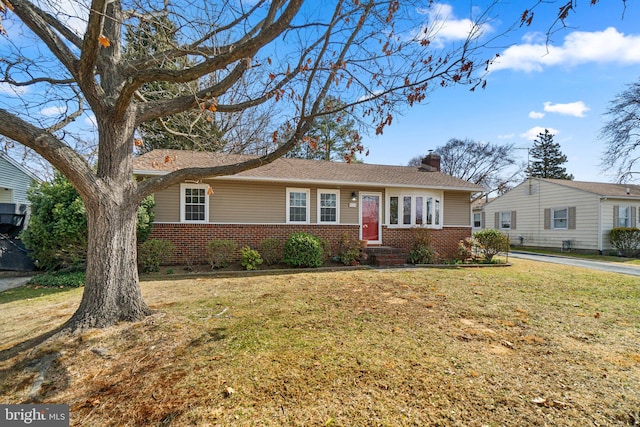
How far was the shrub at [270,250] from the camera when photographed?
9641mm

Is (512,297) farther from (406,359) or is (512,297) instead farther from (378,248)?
(378,248)

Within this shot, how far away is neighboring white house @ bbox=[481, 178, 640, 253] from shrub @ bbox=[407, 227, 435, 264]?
1121cm

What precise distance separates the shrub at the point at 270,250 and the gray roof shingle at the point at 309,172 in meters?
2.24

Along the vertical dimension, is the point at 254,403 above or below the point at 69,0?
below

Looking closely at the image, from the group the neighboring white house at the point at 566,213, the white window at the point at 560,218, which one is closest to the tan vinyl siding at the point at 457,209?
the neighboring white house at the point at 566,213

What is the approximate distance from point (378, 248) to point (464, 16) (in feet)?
27.8

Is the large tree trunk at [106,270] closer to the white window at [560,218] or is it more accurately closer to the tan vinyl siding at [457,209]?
the tan vinyl siding at [457,209]

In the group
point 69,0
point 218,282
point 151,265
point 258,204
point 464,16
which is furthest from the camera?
point 258,204

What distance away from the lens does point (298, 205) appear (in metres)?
11.2

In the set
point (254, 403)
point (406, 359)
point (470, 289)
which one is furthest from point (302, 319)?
point (470, 289)

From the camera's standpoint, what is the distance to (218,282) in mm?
7504

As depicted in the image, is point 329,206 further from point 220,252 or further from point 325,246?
point 220,252

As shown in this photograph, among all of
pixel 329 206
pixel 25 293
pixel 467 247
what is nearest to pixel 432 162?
pixel 467 247

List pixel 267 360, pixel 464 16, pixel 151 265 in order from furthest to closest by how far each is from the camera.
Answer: pixel 151 265, pixel 464 16, pixel 267 360
